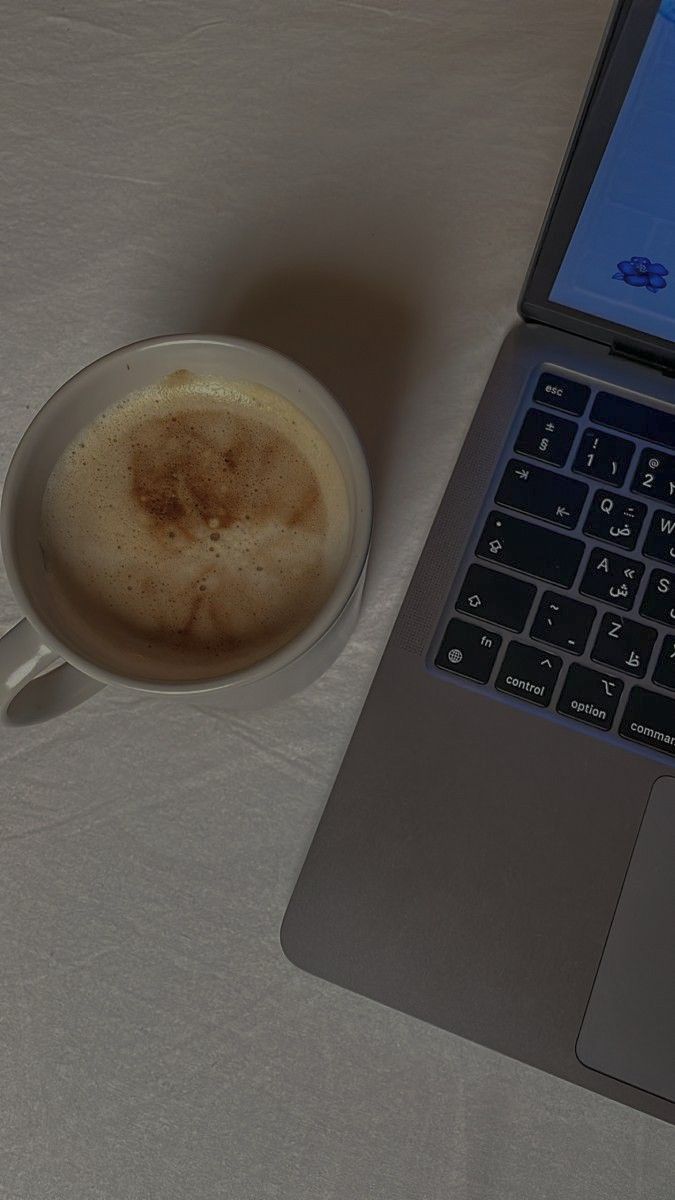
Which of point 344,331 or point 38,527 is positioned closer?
point 38,527

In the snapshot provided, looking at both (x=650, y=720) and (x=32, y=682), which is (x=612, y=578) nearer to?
(x=650, y=720)

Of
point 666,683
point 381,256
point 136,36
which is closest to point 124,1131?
point 666,683

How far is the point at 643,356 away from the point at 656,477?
2.3 inches

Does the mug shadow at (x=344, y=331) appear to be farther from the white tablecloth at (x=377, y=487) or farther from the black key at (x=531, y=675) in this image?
the black key at (x=531, y=675)

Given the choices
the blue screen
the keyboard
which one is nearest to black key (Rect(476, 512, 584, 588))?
the keyboard

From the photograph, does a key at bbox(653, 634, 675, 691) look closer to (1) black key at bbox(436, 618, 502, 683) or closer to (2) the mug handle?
(1) black key at bbox(436, 618, 502, 683)

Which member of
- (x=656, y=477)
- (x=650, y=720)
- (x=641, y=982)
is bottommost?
(x=641, y=982)

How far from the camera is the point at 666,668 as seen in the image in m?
0.44

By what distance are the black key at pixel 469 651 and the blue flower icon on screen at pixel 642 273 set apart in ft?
0.54

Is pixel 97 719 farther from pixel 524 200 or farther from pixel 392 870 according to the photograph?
pixel 524 200

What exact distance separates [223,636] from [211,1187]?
240mm

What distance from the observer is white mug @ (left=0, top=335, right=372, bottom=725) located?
0.36 m

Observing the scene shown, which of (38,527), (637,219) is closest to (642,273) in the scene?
(637,219)

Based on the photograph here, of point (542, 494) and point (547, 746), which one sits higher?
point (542, 494)
